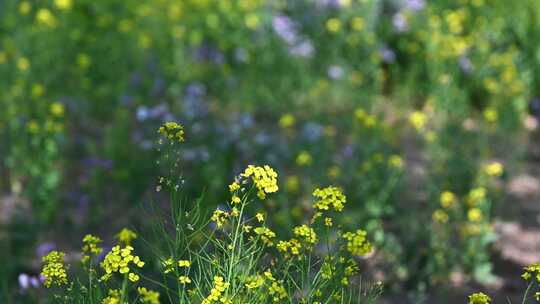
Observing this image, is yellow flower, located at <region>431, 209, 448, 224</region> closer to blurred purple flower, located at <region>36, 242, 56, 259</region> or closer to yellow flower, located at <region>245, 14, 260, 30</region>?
blurred purple flower, located at <region>36, 242, 56, 259</region>

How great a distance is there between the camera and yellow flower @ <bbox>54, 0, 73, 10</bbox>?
17.8 ft

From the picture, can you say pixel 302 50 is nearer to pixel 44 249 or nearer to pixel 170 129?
pixel 44 249

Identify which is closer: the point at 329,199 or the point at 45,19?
the point at 329,199

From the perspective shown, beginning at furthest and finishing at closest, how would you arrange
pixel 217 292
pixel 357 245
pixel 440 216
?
pixel 440 216, pixel 357 245, pixel 217 292

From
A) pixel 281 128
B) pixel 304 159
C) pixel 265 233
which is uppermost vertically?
pixel 281 128

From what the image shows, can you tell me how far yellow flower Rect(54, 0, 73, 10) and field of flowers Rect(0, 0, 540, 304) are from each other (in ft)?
0.08

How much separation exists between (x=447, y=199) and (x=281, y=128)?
4.87ft

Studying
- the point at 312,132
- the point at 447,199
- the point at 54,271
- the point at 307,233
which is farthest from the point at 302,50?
the point at 54,271

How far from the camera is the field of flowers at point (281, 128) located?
3.88m

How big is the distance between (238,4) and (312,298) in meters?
4.47

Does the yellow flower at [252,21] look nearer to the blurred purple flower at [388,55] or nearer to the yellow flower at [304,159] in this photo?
the blurred purple flower at [388,55]

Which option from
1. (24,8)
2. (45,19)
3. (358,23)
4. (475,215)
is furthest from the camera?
(358,23)

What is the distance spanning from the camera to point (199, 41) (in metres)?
5.89

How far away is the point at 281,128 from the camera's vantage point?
16.9 feet
